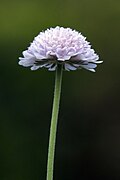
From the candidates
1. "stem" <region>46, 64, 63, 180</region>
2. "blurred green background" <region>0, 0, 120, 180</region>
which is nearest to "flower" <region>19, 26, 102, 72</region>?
"stem" <region>46, 64, 63, 180</region>

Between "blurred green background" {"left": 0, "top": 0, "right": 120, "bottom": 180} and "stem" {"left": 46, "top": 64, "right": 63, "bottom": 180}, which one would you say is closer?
"stem" {"left": 46, "top": 64, "right": 63, "bottom": 180}

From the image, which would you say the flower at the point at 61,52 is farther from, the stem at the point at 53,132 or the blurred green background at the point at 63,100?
the blurred green background at the point at 63,100

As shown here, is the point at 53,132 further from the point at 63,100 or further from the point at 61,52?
the point at 63,100

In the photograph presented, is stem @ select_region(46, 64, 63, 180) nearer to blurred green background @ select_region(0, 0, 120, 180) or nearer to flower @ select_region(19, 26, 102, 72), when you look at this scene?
flower @ select_region(19, 26, 102, 72)

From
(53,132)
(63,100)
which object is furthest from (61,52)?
(63,100)
